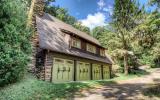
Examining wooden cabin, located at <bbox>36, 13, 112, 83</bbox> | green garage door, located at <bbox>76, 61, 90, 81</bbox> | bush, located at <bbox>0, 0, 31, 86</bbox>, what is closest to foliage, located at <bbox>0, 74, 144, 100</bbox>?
bush, located at <bbox>0, 0, 31, 86</bbox>

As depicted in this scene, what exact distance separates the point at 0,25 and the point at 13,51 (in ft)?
5.91

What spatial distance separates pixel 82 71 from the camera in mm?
22797

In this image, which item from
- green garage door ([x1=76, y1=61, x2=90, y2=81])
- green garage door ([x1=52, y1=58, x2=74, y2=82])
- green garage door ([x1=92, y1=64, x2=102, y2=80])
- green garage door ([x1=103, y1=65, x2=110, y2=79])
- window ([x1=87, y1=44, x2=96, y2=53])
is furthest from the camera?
green garage door ([x1=103, y1=65, x2=110, y2=79])

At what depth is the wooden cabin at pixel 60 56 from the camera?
17.4m

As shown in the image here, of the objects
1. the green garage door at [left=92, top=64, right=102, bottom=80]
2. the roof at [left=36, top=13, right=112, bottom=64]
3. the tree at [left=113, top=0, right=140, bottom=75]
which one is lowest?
the green garage door at [left=92, top=64, right=102, bottom=80]

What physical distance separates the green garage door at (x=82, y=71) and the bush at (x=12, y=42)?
911cm

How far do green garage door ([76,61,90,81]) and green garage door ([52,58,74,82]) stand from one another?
57.6 inches

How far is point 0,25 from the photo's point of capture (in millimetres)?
11906

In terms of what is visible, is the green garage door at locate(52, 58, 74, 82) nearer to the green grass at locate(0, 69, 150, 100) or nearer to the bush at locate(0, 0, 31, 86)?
the green grass at locate(0, 69, 150, 100)

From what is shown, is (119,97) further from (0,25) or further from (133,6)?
(133,6)

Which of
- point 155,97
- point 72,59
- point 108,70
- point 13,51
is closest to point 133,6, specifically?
point 108,70

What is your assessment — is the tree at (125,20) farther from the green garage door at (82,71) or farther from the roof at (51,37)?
the roof at (51,37)

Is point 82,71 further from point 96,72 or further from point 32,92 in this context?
point 32,92

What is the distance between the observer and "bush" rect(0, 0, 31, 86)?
11.3m
